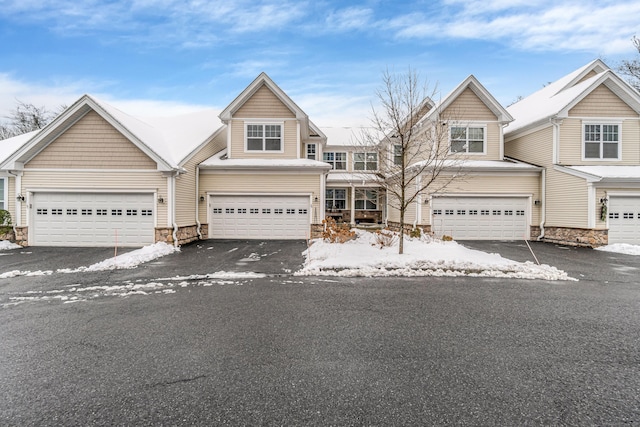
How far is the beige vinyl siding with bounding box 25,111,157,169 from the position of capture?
13133mm

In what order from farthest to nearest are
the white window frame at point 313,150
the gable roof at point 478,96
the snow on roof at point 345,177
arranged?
the snow on roof at point 345,177
the white window frame at point 313,150
the gable roof at point 478,96

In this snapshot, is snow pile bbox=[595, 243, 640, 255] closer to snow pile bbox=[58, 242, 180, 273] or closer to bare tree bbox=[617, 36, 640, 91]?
snow pile bbox=[58, 242, 180, 273]

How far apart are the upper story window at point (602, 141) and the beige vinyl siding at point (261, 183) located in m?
12.5

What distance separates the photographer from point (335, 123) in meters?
32.6

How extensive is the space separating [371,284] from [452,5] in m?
12.8

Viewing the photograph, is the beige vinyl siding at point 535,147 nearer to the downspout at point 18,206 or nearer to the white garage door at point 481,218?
the white garage door at point 481,218

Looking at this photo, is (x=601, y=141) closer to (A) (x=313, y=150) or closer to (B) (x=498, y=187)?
(B) (x=498, y=187)

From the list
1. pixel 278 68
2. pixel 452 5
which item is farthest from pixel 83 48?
pixel 452 5

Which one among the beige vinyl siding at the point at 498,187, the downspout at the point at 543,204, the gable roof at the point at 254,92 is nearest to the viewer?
the downspout at the point at 543,204

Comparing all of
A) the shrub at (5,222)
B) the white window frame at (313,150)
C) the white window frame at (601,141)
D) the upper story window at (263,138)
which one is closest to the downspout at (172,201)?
the upper story window at (263,138)

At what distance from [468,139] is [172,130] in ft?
51.0

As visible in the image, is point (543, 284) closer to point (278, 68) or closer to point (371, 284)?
point (371, 284)

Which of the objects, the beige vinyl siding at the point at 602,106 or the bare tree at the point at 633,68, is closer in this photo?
the beige vinyl siding at the point at 602,106

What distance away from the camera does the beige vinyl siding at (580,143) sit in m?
15.0
